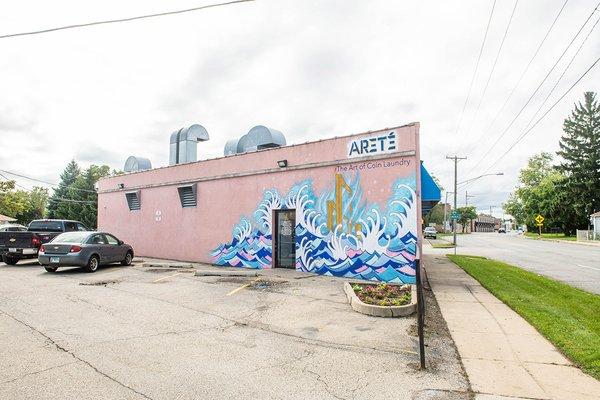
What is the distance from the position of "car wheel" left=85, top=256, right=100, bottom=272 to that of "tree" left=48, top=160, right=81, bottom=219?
4531 centimetres

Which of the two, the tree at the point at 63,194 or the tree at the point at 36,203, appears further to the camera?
the tree at the point at 36,203

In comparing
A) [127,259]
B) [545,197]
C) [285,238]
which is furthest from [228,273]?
[545,197]

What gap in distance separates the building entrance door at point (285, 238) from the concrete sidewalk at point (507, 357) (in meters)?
6.44

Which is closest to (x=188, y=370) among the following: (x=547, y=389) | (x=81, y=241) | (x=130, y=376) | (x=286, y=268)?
(x=130, y=376)

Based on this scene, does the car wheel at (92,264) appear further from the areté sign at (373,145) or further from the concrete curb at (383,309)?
the concrete curb at (383,309)

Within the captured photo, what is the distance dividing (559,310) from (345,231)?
20.6ft

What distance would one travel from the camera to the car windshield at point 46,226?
17.9 metres

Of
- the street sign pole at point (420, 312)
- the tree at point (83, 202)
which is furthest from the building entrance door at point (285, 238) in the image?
the tree at point (83, 202)

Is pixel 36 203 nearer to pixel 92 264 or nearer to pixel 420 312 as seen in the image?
pixel 92 264

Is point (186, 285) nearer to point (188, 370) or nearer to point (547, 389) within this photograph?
point (188, 370)

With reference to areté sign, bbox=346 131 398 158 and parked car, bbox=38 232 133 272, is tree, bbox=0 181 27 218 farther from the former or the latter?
areté sign, bbox=346 131 398 158

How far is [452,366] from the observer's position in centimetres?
493

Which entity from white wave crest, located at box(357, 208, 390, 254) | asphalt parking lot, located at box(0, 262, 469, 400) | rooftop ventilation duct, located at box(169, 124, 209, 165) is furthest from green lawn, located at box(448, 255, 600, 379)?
rooftop ventilation duct, located at box(169, 124, 209, 165)

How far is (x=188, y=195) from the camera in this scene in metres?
17.9
